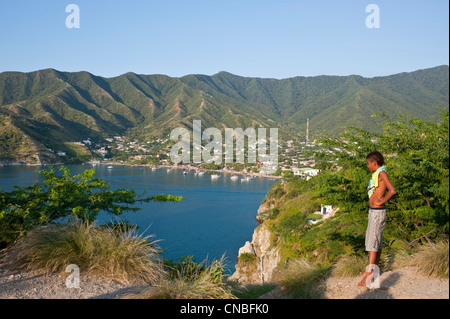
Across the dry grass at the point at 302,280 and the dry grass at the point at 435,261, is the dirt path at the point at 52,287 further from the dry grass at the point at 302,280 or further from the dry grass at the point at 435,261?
the dry grass at the point at 435,261

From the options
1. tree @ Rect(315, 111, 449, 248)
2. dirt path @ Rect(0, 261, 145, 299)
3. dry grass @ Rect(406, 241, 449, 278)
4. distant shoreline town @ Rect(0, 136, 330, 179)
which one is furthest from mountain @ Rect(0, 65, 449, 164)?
dirt path @ Rect(0, 261, 145, 299)

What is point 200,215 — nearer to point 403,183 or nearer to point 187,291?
point 403,183

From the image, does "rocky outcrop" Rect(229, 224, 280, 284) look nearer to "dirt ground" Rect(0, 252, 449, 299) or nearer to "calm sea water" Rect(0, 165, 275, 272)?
"calm sea water" Rect(0, 165, 275, 272)

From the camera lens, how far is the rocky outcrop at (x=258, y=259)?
1648cm

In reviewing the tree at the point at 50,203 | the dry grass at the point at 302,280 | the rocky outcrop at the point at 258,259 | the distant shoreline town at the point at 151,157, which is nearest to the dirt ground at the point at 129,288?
the dry grass at the point at 302,280

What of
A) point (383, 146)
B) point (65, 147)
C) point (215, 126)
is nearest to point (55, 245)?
point (383, 146)

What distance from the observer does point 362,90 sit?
418ft

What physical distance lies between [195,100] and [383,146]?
142688 millimetres

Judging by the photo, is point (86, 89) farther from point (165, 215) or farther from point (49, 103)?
point (165, 215)

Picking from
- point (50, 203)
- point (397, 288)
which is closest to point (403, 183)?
point (397, 288)

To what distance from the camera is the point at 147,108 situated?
6289 inches

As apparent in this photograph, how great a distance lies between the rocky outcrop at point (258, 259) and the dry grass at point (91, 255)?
12.1 metres

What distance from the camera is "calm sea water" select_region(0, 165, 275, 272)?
91.4 ft

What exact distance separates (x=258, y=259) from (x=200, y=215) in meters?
19.1
